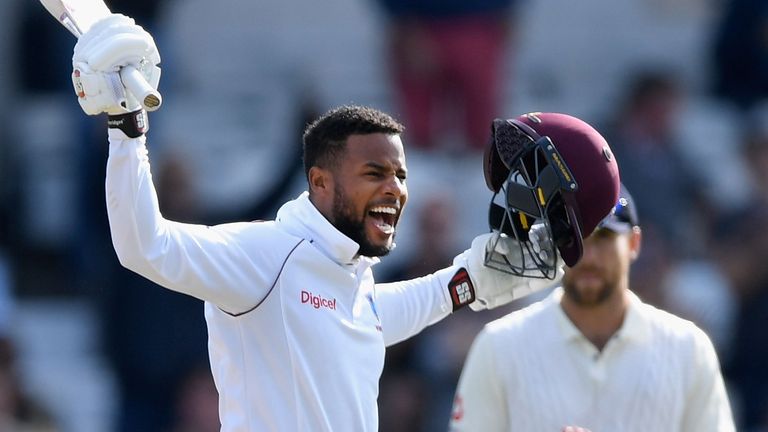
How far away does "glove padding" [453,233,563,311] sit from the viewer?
4461 mm

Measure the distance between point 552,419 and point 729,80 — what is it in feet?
15.7

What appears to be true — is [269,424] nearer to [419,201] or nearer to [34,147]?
[419,201]

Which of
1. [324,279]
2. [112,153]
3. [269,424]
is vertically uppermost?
[112,153]

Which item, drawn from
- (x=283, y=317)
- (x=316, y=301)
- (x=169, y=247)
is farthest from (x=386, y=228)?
(x=169, y=247)

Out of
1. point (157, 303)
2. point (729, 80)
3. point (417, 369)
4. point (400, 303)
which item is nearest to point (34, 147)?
point (157, 303)

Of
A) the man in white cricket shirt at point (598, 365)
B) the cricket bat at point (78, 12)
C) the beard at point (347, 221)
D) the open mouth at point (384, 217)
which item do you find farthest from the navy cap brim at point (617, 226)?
the cricket bat at point (78, 12)

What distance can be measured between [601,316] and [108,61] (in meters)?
1.91

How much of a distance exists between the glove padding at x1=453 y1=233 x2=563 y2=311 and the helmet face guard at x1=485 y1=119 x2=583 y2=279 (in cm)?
3

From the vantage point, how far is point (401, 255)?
7820 millimetres

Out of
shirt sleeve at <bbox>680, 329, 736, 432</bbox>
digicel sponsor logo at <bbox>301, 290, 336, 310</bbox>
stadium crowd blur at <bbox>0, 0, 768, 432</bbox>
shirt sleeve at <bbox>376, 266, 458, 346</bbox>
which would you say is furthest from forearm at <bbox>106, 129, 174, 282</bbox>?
stadium crowd blur at <bbox>0, 0, 768, 432</bbox>

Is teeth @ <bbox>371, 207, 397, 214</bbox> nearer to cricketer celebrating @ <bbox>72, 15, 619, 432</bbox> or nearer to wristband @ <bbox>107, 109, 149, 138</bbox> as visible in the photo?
cricketer celebrating @ <bbox>72, 15, 619, 432</bbox>

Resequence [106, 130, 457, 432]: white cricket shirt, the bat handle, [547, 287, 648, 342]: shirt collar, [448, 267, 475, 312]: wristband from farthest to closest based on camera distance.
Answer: [547, 287, 648, 342]: shirt collar → [448, 267, 475, 312]: wristband → [106, 130, 457, 432]: white cricket shirt → the bat handle

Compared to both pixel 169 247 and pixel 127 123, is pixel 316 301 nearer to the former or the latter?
pixel 169 247

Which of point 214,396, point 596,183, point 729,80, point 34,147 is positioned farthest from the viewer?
point 729,80
